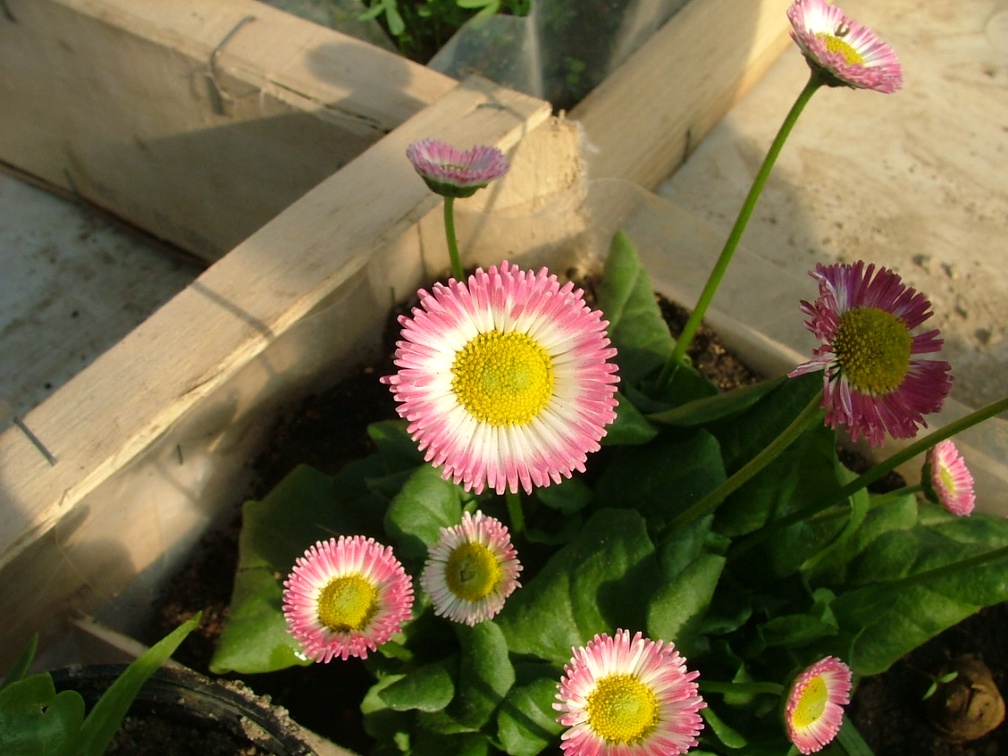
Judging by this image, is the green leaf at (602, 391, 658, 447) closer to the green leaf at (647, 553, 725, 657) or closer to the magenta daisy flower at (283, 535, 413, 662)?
the green leaf at (647, 553, 725, 657)

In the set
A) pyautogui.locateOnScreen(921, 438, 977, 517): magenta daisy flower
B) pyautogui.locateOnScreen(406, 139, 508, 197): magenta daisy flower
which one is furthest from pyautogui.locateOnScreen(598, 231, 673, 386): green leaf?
pyautogui.locateOnScreen(921, 438, 977, 517): magenta daisy flower

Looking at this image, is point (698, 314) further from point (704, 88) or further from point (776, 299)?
point (704, 88)

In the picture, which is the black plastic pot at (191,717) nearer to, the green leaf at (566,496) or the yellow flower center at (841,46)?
the green leaf at (566,496)

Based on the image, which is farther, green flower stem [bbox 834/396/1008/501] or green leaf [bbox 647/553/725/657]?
green leaf [bbox 647/553/725/657]

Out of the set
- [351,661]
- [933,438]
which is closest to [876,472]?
[933,438]

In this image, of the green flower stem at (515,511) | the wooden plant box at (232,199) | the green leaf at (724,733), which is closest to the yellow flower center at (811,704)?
the green leaf at (724,733)

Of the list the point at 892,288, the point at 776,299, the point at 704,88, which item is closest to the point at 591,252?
the point at 776,299

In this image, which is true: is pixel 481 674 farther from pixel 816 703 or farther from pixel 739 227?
pixel 739 227
